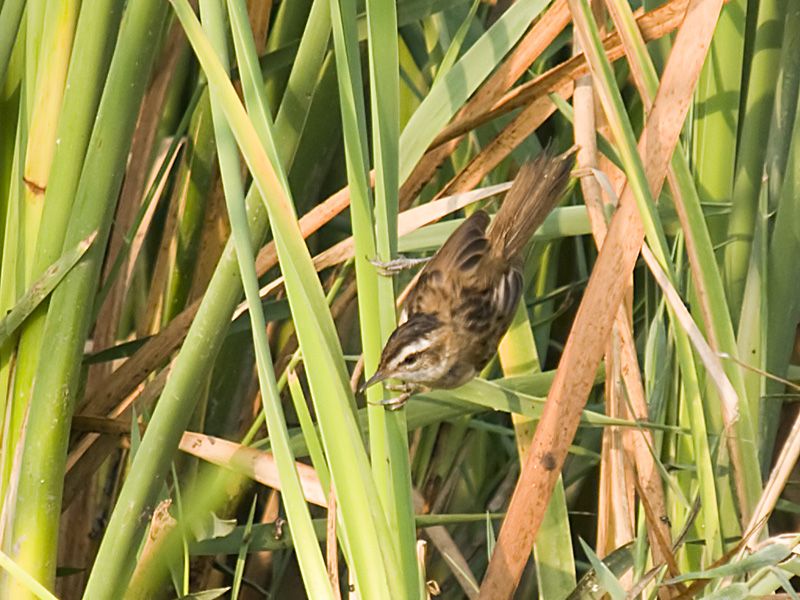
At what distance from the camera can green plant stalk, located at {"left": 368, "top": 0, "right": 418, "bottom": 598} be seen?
1.32m

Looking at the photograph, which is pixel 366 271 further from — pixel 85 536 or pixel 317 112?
pixel 85 536

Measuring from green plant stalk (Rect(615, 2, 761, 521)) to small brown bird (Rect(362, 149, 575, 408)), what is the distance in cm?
41

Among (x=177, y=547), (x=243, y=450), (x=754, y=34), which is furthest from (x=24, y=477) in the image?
(x=754, y=34)

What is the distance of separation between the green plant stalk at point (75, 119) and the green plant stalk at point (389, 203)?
508 millimetres

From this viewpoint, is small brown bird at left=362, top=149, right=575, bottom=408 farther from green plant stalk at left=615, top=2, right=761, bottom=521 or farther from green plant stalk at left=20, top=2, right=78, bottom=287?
green plant stalk at left=20, top=2, right=78, bottom=287

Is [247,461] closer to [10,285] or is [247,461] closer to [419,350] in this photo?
[419,350]

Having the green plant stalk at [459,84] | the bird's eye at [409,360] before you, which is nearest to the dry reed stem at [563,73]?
the green plant stalk at [459,84]

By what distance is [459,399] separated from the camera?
6.70 ft

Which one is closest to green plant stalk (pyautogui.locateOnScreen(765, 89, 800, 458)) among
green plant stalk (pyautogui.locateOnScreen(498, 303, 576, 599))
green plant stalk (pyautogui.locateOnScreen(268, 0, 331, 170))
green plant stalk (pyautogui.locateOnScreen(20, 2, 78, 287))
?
green plant stalk (pyautogui.locateOnScreen(498, 303, 576, 599))

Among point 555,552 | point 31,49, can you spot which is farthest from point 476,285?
point 31,49

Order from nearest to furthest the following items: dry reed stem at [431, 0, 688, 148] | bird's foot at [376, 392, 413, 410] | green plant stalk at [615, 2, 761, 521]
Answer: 1. bird's foot at [376, 392, 413, 410]
2. green plant stalk at [615, 2, 761, 521]
3. dry reed stem at [431, 0, 688, 148]

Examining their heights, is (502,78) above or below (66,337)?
above

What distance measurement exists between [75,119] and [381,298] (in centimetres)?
59

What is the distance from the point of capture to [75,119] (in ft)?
5.65
